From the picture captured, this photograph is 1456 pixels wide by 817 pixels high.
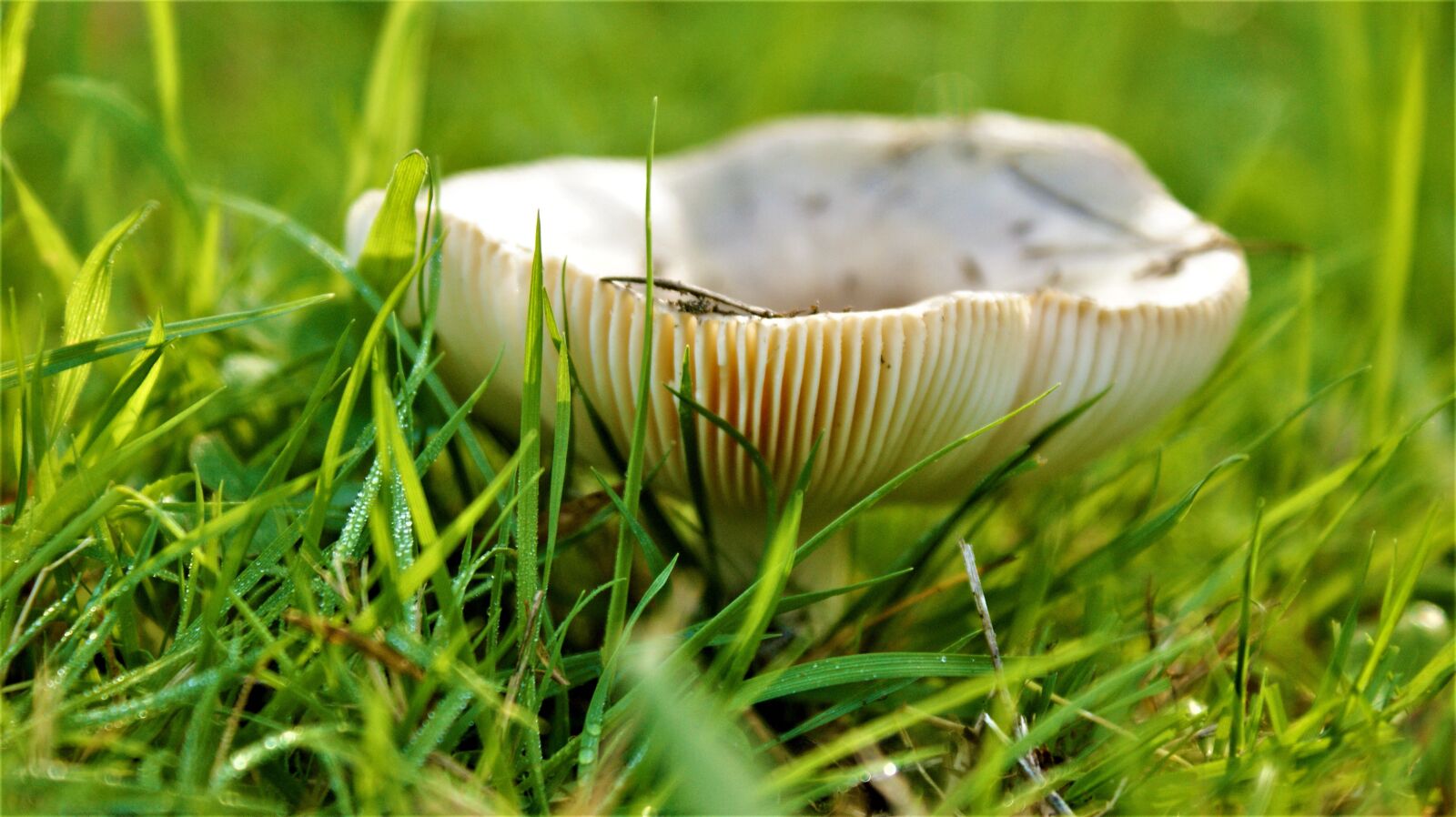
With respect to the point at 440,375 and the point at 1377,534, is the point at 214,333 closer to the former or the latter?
the point at 440,375

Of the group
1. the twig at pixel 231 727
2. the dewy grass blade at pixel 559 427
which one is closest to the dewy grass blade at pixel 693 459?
the dewy grass blade at pixel 559 427

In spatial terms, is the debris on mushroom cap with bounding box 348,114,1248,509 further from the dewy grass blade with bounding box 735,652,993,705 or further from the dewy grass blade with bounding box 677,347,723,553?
the dewy grass blade with bounding box 735,652,993,705

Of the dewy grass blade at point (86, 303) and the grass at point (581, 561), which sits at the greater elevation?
the dewy grass blade at point (86, 303)

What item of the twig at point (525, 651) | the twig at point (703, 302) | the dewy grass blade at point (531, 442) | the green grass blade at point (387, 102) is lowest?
the twig at point (525, 651)

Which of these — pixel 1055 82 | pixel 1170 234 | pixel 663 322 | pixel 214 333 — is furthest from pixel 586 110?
pixel 663 322

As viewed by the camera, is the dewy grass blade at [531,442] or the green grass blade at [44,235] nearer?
the dewy grass blade at [531,442]

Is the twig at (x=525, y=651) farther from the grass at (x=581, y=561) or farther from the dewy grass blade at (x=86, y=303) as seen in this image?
→ the dewy grass blade at (x=86, y=303)

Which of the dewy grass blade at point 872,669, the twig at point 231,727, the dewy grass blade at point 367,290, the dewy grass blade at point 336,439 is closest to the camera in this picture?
the twig at point 231,727

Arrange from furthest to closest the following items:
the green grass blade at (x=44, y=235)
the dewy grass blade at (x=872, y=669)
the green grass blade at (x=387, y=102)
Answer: the green grass blade at (x=387, y=102) < the green grass blade at (x=44, y=235) < the dewy grass blade at (x=872, y=669)

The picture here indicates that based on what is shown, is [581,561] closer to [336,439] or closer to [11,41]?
[336,439]
